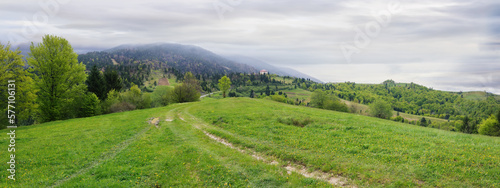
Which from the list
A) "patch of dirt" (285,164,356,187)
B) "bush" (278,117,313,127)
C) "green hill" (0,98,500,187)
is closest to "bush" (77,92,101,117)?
"green hill" (0,98,500,187)

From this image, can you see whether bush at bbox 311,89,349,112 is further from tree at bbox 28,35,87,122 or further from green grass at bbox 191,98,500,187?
tree at bbox 28,35,87,122

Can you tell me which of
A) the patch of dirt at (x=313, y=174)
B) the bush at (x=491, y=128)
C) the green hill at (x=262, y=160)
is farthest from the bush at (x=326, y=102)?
the patch of dirt at (x=313, y=174)

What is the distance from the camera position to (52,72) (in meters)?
40.8

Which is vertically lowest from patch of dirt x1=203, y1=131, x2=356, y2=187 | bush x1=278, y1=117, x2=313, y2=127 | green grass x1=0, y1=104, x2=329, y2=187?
green grass x1=0, y1=104, x2=329, y2=187

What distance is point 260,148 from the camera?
1822 centimetres

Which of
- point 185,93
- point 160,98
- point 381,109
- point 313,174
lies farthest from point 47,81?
point 381,109

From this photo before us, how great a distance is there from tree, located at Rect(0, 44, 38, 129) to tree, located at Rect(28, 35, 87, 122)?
352 centimetres

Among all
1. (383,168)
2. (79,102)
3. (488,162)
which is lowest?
(79,102)

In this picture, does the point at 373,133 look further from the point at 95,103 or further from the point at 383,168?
the point at 95,103

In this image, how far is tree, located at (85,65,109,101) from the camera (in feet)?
236

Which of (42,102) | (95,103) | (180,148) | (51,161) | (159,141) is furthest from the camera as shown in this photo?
(95,103)

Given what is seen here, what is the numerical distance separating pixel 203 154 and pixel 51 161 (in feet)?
38.5

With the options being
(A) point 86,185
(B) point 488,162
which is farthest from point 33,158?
(B) point 488,162

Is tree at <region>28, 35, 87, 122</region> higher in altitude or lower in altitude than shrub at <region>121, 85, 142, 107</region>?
higher
